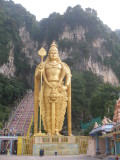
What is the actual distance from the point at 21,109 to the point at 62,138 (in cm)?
1401

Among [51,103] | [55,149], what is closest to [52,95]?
[51,103]

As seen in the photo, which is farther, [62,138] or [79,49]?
[79,49]

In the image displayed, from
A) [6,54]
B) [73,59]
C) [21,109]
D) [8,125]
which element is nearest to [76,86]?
[21,109]

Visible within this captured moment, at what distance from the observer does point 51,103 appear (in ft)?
33.6

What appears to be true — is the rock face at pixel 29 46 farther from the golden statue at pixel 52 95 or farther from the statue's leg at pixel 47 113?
the statue's leg at pixel 47 113

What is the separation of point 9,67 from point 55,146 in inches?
914

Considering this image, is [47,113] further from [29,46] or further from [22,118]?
[29,46]

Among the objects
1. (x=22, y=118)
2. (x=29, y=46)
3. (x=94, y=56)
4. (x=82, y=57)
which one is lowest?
(x=22, y=118)

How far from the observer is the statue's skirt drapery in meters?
10.2

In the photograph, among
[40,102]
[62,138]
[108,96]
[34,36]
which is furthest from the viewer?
[34,36]

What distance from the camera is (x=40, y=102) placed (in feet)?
33.6

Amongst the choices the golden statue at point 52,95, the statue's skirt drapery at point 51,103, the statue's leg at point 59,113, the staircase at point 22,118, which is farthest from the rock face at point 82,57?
the statue's leg at point 59,113

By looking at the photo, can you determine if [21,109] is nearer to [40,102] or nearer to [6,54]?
[6,54]

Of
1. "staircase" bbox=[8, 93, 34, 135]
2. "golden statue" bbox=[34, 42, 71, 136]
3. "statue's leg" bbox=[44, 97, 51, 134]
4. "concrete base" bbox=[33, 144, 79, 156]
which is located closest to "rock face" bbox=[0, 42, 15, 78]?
"staircase" bbox=[8, 93, 34, 135]
